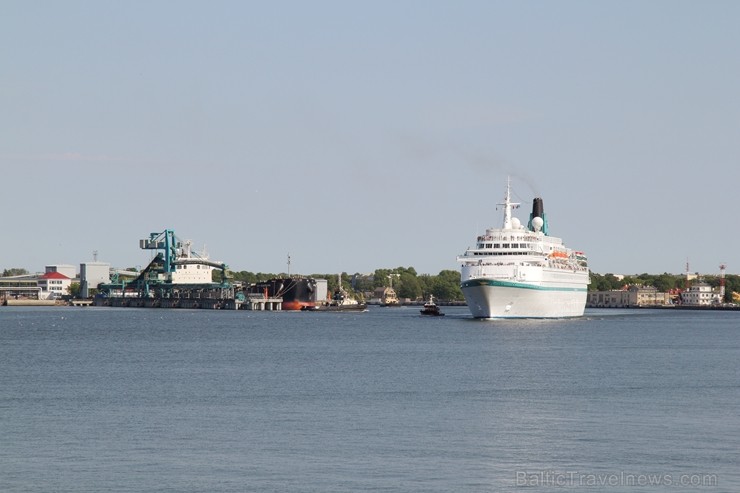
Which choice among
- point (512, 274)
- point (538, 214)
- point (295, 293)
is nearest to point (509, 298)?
point (512, 274)

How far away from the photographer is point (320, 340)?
282 feet

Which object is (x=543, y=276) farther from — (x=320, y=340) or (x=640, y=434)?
(x=640, y=434)

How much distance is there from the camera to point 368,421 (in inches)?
1462

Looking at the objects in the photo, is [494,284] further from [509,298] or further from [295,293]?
[295,293]

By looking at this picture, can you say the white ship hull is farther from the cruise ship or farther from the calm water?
the calm water

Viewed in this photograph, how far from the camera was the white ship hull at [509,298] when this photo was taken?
351 feet

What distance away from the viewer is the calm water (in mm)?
28266

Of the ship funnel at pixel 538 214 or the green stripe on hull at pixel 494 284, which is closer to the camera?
the green stripe on hull at pixel 494 284

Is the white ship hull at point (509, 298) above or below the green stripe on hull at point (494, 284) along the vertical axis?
below

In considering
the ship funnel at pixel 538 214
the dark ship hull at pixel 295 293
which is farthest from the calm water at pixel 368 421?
the dark ship hull at pixel 295 293

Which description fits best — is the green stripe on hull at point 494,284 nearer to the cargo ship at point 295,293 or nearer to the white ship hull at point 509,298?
the white ship hull at point 509,298

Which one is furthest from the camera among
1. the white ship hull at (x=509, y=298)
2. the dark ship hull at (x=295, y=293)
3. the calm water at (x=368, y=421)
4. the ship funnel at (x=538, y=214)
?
the dark ship hull at (x=295, y=293)

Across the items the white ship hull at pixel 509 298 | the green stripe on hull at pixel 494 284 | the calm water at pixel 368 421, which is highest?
the green stripe on hull at pixel 494 284

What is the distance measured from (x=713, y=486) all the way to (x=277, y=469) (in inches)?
383
